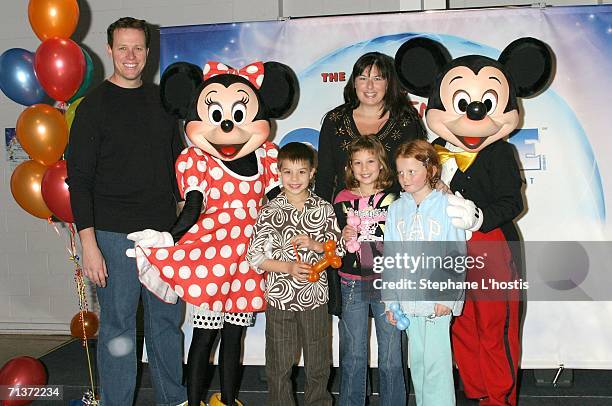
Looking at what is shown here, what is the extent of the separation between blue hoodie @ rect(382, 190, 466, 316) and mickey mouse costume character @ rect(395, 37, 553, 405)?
0.22 ft

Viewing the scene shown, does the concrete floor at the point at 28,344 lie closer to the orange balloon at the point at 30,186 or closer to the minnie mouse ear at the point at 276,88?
the orange balloon at the point at 30,186

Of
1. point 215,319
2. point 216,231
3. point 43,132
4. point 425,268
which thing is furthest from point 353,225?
point 43,132

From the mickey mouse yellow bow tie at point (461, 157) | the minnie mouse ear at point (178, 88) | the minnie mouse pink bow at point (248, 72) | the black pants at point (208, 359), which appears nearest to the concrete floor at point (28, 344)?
the black pants at point (208, 359)

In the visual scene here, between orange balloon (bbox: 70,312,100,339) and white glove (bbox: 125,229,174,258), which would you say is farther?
orange balloon (bbox: 70,312,100,339)

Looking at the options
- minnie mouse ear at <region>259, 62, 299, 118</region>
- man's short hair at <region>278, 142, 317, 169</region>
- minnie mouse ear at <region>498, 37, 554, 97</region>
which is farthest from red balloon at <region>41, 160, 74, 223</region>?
minnie mouse ear at <region>498, 37, 554, 97</region>

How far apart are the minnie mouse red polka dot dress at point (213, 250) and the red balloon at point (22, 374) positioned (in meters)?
1.00

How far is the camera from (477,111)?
2.48 m

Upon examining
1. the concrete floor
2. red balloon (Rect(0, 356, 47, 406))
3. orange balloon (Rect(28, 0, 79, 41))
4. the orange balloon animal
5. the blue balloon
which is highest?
orange balloon (Rect(28, 0, 79, 41))

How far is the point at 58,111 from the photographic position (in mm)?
3342

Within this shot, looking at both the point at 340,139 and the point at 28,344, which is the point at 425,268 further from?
the point at 28,344

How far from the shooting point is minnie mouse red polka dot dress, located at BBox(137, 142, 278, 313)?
8.41 feet

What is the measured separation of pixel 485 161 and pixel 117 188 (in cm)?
141

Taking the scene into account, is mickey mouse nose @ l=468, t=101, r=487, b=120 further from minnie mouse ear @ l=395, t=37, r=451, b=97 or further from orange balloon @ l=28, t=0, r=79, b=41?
orange balloon @ l=28, t=0, r=79, b=41

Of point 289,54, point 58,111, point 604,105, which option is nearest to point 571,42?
point 604,105
